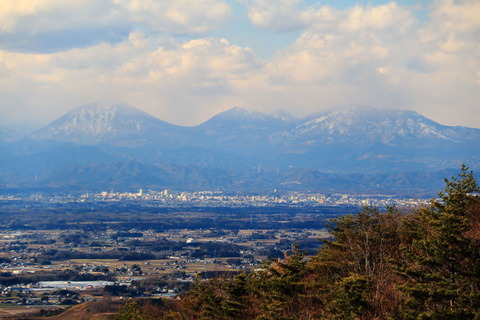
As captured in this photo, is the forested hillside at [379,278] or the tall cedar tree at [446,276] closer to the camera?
the tall cedar tree at [446,276]

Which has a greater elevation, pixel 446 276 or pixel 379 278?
pixel 446 276

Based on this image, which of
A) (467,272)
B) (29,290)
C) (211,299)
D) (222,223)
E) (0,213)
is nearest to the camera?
(467,272)

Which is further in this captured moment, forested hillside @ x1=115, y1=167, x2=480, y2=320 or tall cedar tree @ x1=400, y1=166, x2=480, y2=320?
forested hillside @ x1=115, y1=167, x2=480, y2=320

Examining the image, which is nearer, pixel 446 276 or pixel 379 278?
pixel 446 276

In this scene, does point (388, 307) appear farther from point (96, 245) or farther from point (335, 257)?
point (96, 245)

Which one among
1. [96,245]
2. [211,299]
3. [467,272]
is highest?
[467,272]

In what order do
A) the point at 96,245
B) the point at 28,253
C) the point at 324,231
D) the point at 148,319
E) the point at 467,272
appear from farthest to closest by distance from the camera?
the point at 324,231, the point at 96,245, the point at 28,253, the point at 148,319, the point at 467,272

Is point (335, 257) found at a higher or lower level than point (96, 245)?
higher

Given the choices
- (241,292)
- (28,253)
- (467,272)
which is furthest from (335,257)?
(28,253)
